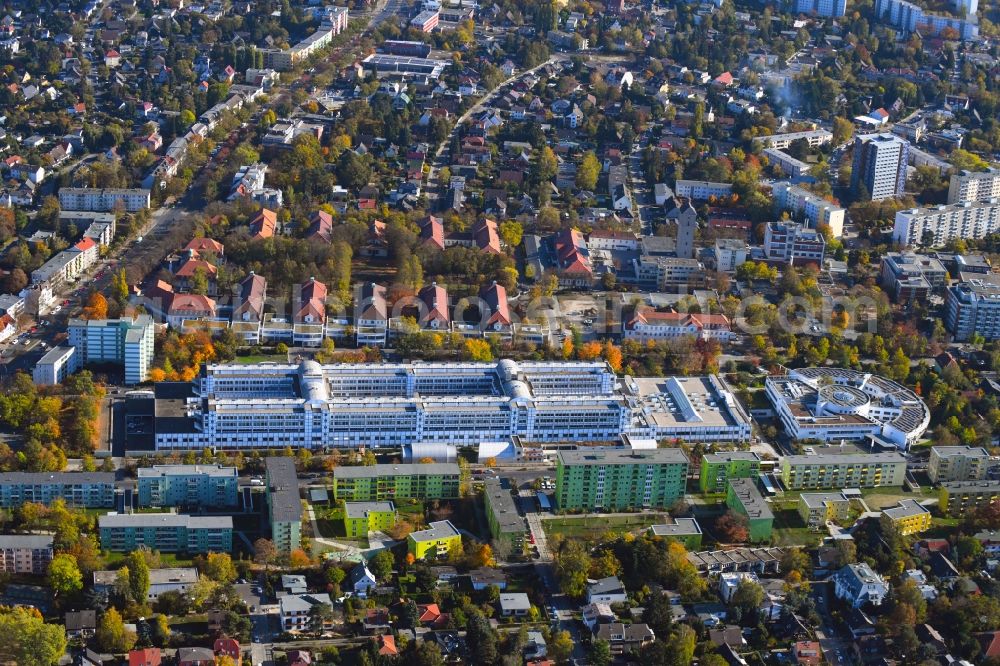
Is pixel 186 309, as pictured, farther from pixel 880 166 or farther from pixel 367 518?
pixel 880 166

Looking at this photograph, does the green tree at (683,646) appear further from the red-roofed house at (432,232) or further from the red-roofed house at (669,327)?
the red-roofed house at (432,232)

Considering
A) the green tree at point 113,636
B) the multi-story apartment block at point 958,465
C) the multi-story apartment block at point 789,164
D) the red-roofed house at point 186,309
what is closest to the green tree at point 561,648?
the green tree at point 113,636

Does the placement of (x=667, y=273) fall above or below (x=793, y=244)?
below

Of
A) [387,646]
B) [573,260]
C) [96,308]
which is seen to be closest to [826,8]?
[573,260]

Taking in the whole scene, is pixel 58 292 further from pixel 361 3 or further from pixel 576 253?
pixel 361 3

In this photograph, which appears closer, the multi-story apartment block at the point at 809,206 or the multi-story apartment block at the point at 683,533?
Answer: the multi-story apartment block at the point at 683,533
